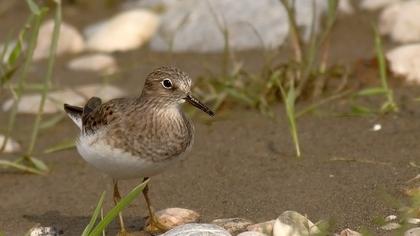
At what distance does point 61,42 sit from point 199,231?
5194 millimetres

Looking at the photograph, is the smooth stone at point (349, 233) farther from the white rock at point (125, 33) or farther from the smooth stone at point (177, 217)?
the white rock at point (125, 33)

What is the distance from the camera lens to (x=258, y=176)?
589cm

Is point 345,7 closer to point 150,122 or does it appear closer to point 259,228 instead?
point 150,122

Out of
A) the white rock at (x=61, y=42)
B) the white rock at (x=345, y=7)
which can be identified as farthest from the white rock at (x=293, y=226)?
the white rock at (x=61, y=42)

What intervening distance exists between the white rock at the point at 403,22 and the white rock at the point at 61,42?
2.95m

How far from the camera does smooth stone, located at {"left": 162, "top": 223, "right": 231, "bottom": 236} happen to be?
4.56 metres

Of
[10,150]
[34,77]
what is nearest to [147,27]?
[34,77]

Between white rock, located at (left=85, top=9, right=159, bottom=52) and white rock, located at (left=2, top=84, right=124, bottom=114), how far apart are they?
51.8 inches

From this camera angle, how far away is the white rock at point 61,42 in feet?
30.7

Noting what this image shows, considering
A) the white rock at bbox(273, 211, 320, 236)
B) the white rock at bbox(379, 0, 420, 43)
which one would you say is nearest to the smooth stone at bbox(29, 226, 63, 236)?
the white rock at bbox(273, 211, 320, 236)

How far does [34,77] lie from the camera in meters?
8.73

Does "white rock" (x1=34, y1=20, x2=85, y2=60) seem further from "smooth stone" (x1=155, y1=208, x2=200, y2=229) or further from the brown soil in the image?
"smooth stone" (x1=155, y1=208, x2=200, y2=229)

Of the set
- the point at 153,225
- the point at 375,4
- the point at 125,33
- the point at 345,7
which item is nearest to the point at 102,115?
the point at 153,225

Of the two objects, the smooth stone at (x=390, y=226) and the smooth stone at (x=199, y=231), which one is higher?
the smooth stone at (x=390, y=226)
